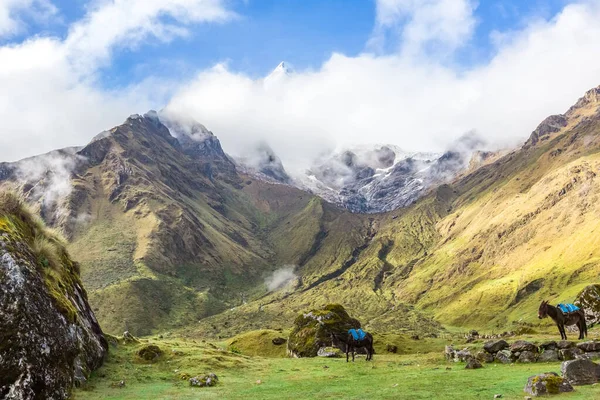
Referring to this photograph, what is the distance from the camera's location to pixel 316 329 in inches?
2498

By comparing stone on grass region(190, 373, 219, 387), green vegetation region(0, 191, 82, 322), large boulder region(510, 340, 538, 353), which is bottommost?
stone on grass region(190, 373, 219, 387)

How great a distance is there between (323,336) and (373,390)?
125ft

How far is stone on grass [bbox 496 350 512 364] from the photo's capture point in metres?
31.3

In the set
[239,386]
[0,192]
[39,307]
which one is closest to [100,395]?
[39,307]

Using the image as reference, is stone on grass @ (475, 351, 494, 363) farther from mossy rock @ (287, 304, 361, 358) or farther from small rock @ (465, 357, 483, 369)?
mossy rock @ (287, 304, 361, 358)

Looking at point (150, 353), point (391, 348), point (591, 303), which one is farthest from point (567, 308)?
point (150, 353)

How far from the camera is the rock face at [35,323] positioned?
77.4ft

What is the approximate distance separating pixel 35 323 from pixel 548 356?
33594mm

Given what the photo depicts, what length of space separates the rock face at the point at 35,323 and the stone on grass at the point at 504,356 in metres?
29.8

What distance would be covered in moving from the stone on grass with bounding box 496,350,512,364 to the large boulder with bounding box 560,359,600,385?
35.0ft

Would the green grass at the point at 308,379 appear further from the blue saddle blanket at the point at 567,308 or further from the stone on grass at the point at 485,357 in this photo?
the blue saddle blanket at the point at 567,308

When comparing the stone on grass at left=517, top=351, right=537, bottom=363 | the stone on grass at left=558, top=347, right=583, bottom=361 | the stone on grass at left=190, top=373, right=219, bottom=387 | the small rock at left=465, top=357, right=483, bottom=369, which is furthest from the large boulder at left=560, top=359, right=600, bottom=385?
the stone on grass at left=190, top=373, right=219, bottom=387

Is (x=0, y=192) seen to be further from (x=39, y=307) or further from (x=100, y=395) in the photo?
(x=100, y=395)

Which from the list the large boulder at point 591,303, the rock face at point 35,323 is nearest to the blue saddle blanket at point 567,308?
the large boulder at point 591,303
